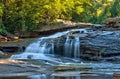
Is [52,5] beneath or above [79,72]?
above

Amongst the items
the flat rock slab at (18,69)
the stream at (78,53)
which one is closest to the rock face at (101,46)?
the stream at (78,53)

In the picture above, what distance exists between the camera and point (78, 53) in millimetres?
30594

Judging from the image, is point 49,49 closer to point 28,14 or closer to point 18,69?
point 18,69

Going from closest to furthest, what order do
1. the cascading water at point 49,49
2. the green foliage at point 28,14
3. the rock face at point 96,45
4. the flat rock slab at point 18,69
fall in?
1. the flat rock slab at point 18,69
2. the rock face at point 96,45
3. the cascading water at point 49,49
4. the green foliage at point 28,14

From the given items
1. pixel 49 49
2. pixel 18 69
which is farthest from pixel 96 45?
pixel 18 69

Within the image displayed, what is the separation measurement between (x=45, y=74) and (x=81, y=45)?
944 centimetres

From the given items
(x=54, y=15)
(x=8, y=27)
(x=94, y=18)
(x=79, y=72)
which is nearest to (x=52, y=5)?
(x=54, y=15)

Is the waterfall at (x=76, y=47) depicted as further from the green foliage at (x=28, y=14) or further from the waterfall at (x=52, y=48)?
the green foliage at (x=28, y=14)

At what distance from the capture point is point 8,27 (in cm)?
4344

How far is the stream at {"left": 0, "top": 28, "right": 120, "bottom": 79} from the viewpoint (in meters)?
25.4

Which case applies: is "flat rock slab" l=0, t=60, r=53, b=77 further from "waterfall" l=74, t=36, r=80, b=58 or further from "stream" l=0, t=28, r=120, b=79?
"waterfall" l=74, t=36, r=80, b=58

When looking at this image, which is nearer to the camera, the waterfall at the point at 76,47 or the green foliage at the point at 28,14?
the waterfall at the point at 76,47

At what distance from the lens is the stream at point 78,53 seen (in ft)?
83.4

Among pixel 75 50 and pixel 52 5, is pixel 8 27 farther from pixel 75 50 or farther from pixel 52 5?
pixel 75 50
